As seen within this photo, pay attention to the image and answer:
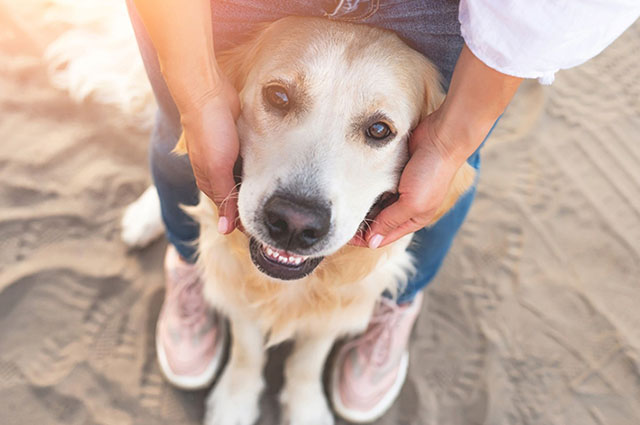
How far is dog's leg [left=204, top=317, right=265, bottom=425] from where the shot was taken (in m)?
1.74

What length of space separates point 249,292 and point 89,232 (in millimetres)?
1008

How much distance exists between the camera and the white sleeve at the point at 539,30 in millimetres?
869

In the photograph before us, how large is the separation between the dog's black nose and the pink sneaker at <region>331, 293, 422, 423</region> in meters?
0.87

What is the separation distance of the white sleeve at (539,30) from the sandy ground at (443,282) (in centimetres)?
135

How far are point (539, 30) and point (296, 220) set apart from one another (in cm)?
58

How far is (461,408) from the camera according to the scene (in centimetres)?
189

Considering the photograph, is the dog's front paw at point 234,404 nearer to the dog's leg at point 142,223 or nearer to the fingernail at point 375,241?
the dog's leg at point 142,223

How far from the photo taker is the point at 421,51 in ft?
4.04

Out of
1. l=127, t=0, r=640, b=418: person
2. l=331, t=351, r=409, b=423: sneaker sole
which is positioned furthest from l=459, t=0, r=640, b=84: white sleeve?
l=331, t=351, r=409, b=423: sneaker sole

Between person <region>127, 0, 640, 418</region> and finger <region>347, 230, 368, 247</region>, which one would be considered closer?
person <region>127, 0, 640, 418</region>

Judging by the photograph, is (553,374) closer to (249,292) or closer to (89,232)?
(249,292)

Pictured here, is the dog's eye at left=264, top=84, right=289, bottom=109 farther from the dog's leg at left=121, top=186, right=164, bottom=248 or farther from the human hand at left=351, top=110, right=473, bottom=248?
the dog's leg at left=121, top=186, right=164, bottom=248

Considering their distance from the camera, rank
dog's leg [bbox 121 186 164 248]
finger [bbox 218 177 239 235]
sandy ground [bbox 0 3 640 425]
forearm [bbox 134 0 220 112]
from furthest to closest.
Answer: dog's leg [bbox 121 186 164 248]
sandy ground [bbox 0 3 640 425]
finger [bbox 218 177 239 235]
forearm [bbox 134 0 220 112]

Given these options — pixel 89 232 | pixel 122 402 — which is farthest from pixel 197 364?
pixel 89 232
